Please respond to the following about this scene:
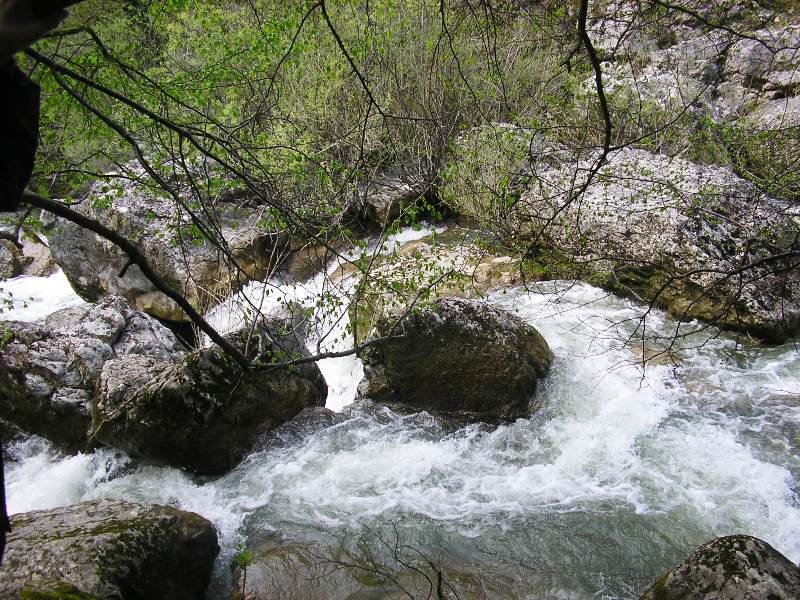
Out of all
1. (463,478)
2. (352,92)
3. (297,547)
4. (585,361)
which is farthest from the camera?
(352,92)

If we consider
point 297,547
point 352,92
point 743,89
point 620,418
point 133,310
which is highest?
point 352,92

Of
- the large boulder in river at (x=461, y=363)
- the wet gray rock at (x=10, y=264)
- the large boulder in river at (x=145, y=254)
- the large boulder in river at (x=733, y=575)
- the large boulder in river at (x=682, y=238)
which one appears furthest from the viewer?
the wet gray rock at (x=10, y=264)

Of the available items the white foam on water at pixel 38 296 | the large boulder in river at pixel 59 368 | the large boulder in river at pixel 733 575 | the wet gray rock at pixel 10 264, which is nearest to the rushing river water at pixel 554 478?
the large boulder in river at pixel 59 368

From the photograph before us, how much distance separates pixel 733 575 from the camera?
325 centimetres

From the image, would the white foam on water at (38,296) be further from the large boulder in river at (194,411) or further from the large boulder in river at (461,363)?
the large boulder in river at (461,363)

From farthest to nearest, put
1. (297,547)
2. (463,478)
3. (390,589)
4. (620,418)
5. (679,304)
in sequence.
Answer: (679,304)
(620,418)
(463,478)
(297,547)
(390,589)

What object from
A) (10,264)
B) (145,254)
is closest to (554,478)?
(145,254)

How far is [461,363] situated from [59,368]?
16.5ft

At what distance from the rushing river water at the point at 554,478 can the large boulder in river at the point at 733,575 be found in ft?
2.83

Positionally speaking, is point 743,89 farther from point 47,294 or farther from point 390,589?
point 47,294

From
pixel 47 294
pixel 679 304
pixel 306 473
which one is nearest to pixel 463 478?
pixel 306 473

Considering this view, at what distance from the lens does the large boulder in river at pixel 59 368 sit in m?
6.63

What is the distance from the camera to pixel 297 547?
15.3ft

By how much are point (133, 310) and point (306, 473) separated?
4.21 metres
